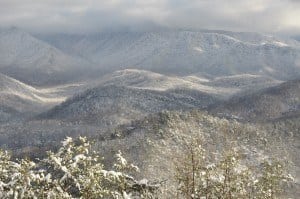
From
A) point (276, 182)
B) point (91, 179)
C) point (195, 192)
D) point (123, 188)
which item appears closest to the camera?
point (91, 179)

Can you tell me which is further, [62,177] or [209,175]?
[209,175]

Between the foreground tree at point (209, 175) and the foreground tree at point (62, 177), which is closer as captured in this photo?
the foreground tree at point (62, 177)

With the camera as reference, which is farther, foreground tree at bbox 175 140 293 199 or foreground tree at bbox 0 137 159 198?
foreground tree at bbox 175 140 293 199

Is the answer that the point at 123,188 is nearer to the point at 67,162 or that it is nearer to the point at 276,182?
the point at 67,162

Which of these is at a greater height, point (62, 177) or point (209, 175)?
point (62, 177)

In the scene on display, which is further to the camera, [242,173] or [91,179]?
[242,173]

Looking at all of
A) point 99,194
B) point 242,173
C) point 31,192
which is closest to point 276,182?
point 242,173

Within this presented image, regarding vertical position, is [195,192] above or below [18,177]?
below

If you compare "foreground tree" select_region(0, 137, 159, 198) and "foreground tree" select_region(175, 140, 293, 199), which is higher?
"foreground tree" select_region(0, 137, 159, 198)

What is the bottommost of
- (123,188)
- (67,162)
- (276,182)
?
(276,182)

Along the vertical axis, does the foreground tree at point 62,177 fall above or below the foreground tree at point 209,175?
above

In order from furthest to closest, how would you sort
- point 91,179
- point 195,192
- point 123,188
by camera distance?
point 195,192 → point 123,188 → point 91,179
